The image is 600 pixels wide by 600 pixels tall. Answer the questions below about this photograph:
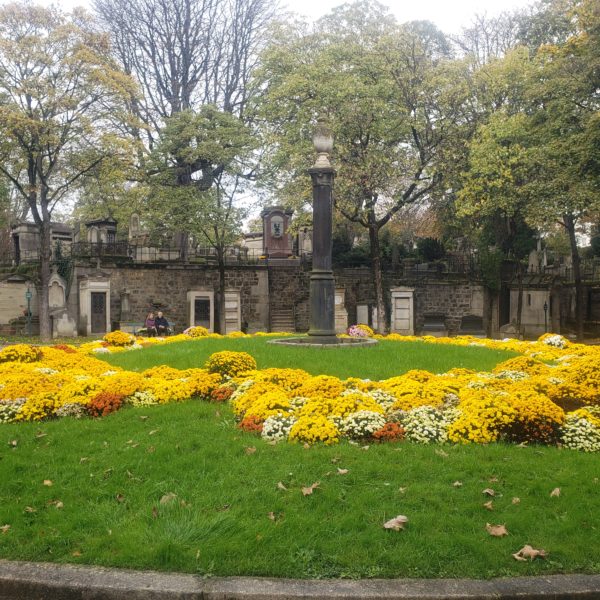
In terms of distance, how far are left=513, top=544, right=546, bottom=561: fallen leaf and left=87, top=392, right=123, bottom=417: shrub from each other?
5.61 m

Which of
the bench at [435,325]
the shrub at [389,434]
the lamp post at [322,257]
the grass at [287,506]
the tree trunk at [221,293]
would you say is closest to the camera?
the grass at [287,506]

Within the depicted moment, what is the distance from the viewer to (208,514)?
17.3ft

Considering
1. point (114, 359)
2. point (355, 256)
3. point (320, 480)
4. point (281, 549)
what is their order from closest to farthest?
point (281, 549)
point (320, 480)
point (114, 359)
point (355, 256)

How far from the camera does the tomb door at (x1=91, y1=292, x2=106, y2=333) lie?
1224 inches

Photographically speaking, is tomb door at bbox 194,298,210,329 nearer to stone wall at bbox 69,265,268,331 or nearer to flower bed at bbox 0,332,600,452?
stone wall at bbox 69,265,268,331

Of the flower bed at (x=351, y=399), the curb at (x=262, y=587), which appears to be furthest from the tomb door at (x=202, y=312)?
the curb at (x=262, y=587)

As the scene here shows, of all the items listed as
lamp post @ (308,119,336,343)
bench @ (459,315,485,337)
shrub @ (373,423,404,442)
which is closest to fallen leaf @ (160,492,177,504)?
shrub @ (373,423,404,442)

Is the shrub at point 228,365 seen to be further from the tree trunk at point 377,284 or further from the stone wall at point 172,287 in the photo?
the stone wall at point 172,287

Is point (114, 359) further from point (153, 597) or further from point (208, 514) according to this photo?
point (153, 597)

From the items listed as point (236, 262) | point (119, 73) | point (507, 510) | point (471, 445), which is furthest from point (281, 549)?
point (236, 262)

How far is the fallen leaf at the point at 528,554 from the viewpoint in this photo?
4.63 m

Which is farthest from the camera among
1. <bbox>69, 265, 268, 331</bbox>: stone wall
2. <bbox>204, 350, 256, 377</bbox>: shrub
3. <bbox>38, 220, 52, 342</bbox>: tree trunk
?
<bbox>69, 265, 268, 331</bbox>: stone wall

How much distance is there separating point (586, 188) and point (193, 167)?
20771 mm

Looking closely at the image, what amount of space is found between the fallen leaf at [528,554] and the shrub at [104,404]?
221 inches
